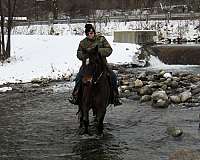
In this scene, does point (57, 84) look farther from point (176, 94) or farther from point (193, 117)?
point (193, 117)

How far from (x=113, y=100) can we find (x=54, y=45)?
728 inches

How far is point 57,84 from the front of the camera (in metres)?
19.9

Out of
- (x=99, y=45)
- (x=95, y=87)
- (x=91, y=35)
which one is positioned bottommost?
(x=95, y=87)

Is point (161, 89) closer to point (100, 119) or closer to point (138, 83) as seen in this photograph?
point (138, 83)

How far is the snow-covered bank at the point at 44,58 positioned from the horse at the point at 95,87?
36.0 feet

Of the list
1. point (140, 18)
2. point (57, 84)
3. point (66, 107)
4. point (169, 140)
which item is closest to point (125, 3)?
point (140, 18)

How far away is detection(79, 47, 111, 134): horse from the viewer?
10.1 meters

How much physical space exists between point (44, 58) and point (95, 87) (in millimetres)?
16306

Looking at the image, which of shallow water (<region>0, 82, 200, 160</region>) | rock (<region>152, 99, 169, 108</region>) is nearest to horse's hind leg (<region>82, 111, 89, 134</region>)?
shallow water (<region>0, 82, 200, 160</region>)

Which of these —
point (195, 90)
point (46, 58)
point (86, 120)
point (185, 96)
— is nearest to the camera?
point (86, 120)

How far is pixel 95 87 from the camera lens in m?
10.3

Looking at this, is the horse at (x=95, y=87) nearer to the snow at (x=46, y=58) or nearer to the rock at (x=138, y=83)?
the rock at (x=138, y=83)

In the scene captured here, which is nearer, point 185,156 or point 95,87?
point 185,156

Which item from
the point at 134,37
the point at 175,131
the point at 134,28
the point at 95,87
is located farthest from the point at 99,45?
the point at 134,28
